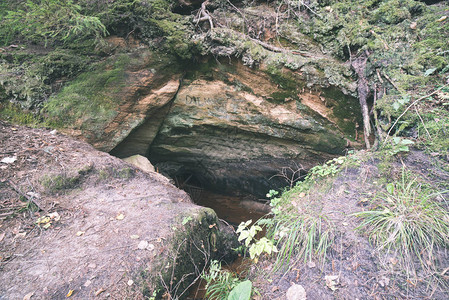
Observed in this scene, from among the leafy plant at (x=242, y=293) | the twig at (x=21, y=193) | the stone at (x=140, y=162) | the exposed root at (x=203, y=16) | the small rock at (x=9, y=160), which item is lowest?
the stone at (x=140, y=162)

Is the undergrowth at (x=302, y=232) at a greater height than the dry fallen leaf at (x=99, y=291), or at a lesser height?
greater

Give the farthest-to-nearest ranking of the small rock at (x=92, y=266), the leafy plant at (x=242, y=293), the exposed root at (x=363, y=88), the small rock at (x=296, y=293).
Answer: the exposed root at (x=363, y=88) → the small rock at (x=92, y=266) → the small rock at (x=296, y=293) → the leafy plant at (x=242, y=293)

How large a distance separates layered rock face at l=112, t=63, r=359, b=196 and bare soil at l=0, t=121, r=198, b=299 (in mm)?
1455

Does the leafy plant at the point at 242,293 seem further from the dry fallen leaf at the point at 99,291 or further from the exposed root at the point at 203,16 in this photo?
the exposed root at the point at 203,16

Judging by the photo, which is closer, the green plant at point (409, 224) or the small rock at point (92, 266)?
the green plant at point (409, 224)

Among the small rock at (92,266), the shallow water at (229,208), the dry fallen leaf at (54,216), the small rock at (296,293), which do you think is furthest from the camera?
the shallow water at (229,208)

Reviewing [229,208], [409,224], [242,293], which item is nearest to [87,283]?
[242,293]

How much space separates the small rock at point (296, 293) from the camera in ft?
6.48

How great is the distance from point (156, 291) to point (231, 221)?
11.3 feet

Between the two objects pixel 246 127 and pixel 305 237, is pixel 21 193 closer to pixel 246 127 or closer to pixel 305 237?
pixel 305 237

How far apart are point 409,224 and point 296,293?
120 centimetres

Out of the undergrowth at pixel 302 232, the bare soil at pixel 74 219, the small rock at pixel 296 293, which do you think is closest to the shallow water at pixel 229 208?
the bare soil at pixel 74 219

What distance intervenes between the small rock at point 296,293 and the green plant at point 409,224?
795mm

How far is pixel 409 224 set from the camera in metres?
2.10
